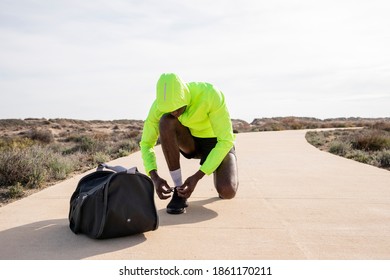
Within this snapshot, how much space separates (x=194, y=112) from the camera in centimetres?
404

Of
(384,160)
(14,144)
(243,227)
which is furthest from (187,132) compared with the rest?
(14,144)

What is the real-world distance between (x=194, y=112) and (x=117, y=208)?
1.38 metres

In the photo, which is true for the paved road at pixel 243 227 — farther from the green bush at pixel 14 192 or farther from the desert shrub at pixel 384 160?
the desert shrub at pixel 384 160

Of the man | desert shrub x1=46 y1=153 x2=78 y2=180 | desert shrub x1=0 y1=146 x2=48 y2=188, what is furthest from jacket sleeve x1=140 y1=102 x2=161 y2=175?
desert shrub x1=46 y1=153 x2=78 y2=180

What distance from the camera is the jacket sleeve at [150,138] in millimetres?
4086

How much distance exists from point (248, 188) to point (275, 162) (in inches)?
128

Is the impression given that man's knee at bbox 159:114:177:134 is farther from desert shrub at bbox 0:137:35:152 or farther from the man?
desert shrub at bbox 0:137:35:152

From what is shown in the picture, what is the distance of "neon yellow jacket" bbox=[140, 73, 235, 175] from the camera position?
3.54 m

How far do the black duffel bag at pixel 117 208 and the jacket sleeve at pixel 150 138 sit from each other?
2.34 ft

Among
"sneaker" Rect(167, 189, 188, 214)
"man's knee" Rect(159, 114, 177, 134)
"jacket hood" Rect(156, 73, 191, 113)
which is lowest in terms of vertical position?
"sneaker" Rect(167, 189, 188, 214)
